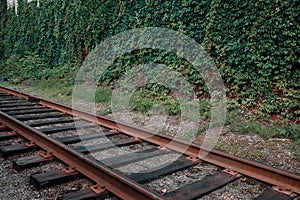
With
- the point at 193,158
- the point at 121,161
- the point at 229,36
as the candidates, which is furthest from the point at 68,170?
the point at 229,36

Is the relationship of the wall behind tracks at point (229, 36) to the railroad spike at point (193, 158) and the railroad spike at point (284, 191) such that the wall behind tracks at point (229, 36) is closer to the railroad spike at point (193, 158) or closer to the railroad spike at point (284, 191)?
the railroad spike at point (193, 158)

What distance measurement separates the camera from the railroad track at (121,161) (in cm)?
272

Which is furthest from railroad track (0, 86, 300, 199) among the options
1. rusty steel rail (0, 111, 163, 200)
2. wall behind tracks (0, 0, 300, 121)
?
wall behind tracks (0, 0, 300, 121)

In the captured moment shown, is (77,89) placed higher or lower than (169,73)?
lower

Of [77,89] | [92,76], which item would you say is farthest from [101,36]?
[77,89]

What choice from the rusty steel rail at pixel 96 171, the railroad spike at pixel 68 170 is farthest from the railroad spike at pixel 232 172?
the railroad spike at pixel 68 170

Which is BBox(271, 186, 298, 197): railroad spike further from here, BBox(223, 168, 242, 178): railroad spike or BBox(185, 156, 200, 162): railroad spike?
BBox(185, 156, 200, 162): railroad spike

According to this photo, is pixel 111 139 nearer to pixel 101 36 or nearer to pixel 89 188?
pixel 89 188

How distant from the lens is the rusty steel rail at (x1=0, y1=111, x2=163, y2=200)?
2543 mm

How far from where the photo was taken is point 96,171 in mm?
2982

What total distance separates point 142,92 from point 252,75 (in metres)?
2.90

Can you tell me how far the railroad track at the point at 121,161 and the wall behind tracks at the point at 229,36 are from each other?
8.40 ft

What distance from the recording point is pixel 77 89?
9336mm

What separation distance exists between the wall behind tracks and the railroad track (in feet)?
8.40
